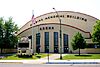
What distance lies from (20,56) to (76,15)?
4310cm

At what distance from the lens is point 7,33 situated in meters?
75.2

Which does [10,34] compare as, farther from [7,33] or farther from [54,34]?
[54,34]

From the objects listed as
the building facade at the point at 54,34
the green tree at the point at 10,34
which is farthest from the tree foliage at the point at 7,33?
the building facade at the point at 54,34

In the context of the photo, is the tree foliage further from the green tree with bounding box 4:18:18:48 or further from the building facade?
the building facade

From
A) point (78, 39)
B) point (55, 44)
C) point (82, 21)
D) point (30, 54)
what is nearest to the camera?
point (30, 54)

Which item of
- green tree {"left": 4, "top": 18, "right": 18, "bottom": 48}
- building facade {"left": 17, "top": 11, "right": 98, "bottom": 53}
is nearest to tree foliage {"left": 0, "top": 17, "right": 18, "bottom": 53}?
green tree {"left": 4, "top": 18, "right": 18, "bottom": 48}

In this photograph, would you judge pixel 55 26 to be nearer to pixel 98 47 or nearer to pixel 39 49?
pixel 39 49

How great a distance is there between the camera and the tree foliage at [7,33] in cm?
7338

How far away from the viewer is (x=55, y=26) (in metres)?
81.9

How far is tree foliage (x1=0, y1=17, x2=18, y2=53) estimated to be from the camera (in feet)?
241

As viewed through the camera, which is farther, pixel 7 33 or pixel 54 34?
pixel 54 34

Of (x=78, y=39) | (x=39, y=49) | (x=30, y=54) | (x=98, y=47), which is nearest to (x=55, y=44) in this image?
(x=39, y=49)

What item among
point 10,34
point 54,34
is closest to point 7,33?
point 10,34

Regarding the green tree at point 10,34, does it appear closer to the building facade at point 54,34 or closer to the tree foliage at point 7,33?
the tree foliage at point 7,33
